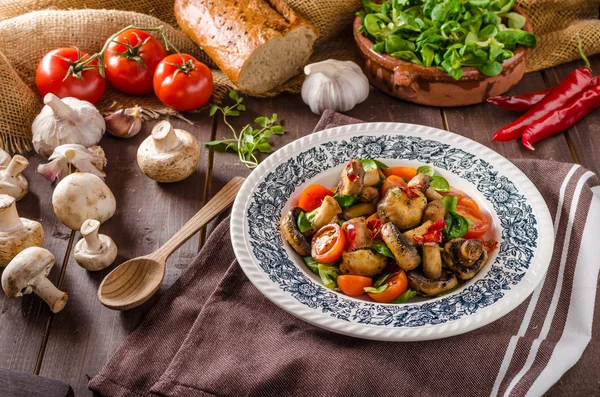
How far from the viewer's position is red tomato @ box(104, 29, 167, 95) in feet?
11.1

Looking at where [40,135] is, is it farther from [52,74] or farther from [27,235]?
[27,235]

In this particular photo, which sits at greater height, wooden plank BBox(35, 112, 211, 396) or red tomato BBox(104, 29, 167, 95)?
red tomato BBox(104, 29, 167, 95)

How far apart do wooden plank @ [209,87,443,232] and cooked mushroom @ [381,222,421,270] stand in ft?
3.84

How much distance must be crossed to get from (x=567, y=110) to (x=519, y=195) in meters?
1.02

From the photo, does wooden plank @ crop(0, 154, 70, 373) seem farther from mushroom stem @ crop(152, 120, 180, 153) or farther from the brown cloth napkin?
mushroom stem @ crop(152, 120, 180, 153)

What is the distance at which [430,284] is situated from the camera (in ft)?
6.73

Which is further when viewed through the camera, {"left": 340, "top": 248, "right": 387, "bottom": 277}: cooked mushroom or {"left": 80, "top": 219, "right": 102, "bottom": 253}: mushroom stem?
{"left": 80, "top": 219, "right": 102, "bottom": 253}: mushroom stem

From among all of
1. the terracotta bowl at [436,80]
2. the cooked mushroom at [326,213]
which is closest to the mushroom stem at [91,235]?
the cooked mushroom at [326,213]

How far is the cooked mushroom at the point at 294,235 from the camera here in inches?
87.0

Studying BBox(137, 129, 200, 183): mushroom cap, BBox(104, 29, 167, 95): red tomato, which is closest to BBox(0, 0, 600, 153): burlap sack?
BBox(104, 29, 167, 95): red tomato

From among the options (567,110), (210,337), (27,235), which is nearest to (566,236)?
(567,110)

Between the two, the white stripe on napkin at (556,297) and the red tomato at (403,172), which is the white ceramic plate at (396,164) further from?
the white stripe on napkin at (556,297)

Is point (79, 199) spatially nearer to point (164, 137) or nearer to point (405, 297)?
point (164, 137)

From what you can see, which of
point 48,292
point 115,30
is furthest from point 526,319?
point 115,30
